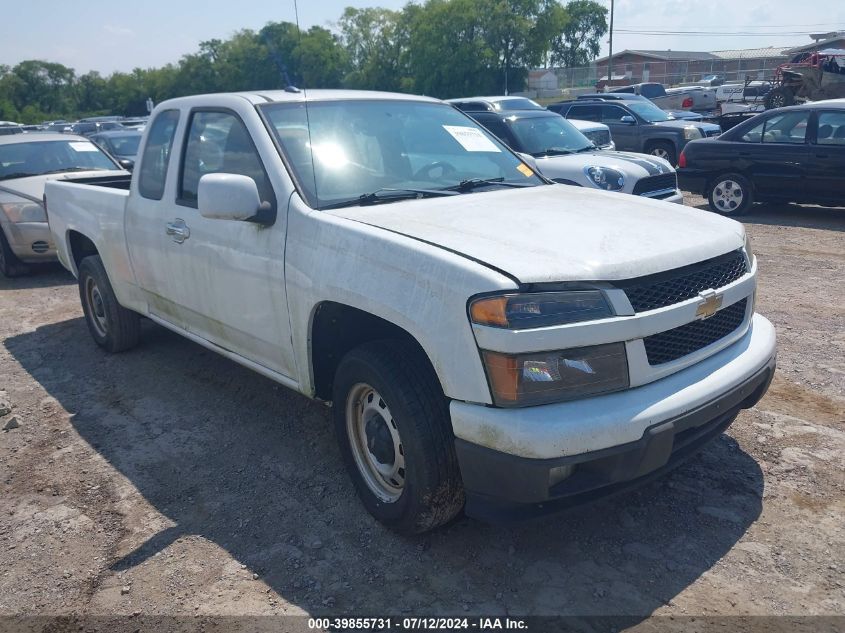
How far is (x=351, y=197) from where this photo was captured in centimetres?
364

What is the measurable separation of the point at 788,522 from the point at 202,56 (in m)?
71.0

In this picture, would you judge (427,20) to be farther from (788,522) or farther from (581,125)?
(788,522)

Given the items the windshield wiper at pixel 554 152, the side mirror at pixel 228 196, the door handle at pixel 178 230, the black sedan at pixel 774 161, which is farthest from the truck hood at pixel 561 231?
the black sedan at pixel 774 161

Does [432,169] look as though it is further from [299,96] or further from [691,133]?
[691,133]

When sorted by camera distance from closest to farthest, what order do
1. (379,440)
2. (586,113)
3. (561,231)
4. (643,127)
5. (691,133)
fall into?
(561,231) < (379,440) < (691,133) < (643,127) < (586,113)

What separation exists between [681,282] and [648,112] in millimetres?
15099

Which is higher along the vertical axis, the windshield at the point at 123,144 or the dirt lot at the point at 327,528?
the windshield at the point at 123,144

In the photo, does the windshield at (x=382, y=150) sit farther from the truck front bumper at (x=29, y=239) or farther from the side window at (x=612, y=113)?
the side window at (x=612, y=113)

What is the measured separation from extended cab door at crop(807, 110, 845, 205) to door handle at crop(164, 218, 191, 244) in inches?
343

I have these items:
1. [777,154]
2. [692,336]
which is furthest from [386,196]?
[777,154]

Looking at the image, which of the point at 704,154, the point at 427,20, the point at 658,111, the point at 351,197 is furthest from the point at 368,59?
the point at 351,197

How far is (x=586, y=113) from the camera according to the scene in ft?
56.1

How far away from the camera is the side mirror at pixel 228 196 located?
11.2 feet

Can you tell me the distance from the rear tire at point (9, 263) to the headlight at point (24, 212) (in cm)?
34
